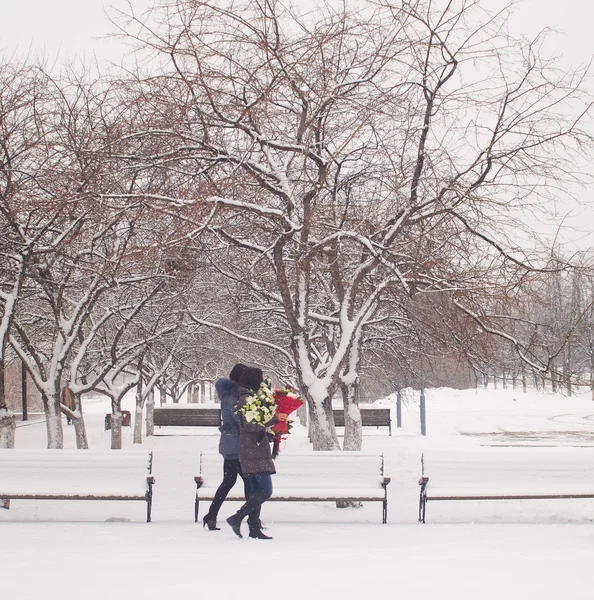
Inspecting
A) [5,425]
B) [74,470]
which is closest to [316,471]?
[74,470]

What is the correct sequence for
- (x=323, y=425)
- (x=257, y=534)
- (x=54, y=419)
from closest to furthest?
(x=257, y=534)
(x=323, y=425)
(x=54, y=419)

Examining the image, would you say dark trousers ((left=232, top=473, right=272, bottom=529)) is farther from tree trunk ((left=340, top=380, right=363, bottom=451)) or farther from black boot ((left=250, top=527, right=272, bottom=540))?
tree trunk ((left=340, top=380, right=363, bottom=451))

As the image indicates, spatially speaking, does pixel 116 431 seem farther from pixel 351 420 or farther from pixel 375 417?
pixel 375 417

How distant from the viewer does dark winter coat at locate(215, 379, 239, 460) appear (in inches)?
301

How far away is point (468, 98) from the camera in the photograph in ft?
30.7

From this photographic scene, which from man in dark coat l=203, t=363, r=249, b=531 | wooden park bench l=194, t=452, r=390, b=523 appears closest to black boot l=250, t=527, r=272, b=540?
man in dark coat l=203, t=363, r=249, b=531

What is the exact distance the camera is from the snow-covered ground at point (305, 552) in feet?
17.6

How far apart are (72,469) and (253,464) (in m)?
2.77

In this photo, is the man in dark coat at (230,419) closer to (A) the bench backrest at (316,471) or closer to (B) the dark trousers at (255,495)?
(B) the dark trousers at (255,495)

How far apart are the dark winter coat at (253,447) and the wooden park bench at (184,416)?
20655mm

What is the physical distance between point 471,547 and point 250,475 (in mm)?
1994

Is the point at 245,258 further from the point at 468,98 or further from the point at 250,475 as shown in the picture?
the point at 250,475

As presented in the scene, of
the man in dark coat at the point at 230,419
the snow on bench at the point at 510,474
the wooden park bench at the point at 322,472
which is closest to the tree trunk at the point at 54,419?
the wooden park bench at the point at 322,472

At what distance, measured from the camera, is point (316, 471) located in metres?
9.20
